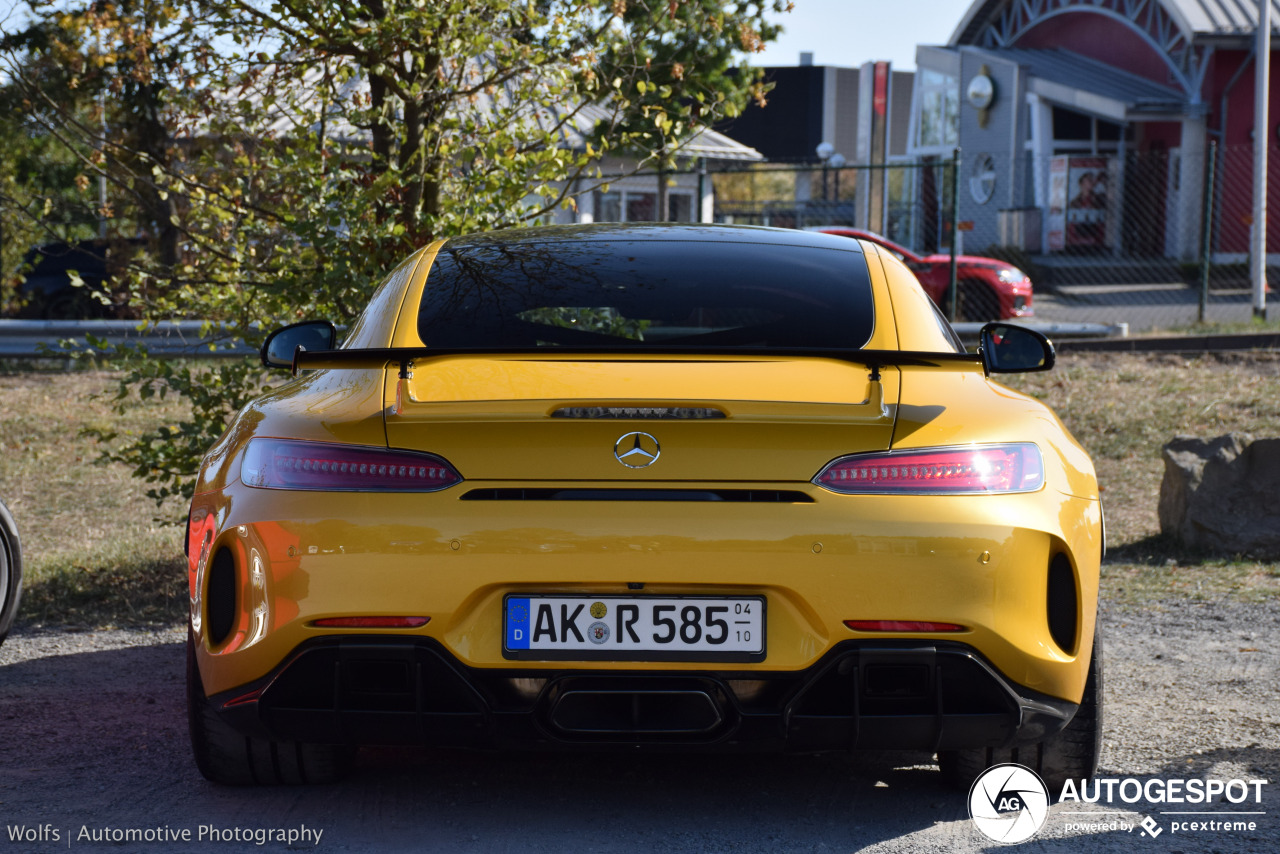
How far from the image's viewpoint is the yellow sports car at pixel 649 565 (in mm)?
2793

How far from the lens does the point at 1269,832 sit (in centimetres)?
314

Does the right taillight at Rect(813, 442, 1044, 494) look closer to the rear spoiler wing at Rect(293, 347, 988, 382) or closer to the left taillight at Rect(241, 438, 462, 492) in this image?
the rear spoiler wing at Rect(293, 347, 988, 382)

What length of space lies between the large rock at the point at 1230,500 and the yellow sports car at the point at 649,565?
12.8ft

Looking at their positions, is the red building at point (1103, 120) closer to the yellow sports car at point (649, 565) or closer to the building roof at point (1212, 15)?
the building roof at point (1212, 15)

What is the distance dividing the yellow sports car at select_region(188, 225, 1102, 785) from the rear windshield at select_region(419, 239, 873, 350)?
0.36 meters

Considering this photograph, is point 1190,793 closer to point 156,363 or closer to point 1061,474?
point 1061,474

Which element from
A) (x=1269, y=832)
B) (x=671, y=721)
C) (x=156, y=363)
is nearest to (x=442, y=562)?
(x=671, y=721)

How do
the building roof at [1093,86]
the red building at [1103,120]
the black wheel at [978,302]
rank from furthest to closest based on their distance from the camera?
the building roof at [1093,86] → the red building at [1103,120] → the black wheel at [978,302]

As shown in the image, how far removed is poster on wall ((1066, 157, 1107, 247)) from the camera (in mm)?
30062

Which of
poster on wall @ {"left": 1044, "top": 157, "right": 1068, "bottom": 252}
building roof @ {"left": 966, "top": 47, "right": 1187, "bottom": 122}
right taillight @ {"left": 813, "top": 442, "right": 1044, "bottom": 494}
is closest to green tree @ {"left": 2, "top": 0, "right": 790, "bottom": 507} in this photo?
right taillight @ {"left": 813, "top": 442, "right": 1044, "bottom": 494}

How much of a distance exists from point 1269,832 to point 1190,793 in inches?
12.4

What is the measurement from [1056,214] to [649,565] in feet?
96.6

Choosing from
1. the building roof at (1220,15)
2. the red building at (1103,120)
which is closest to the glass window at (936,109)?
the red building at (1103,120)

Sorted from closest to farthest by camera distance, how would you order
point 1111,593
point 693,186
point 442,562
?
1. point 442,562
2. point 1111,593
3. point 693,186
